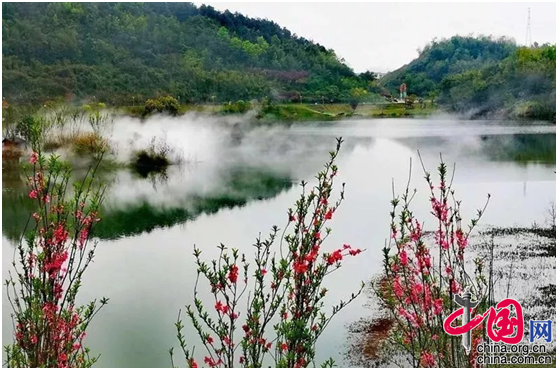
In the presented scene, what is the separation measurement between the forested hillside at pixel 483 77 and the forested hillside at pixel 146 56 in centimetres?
100

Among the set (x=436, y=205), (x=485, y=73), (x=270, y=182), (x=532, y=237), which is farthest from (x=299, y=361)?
(x=485, y=73)

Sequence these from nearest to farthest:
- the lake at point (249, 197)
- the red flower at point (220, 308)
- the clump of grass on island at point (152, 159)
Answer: the red flower at point (220, 308)
the lake at point (249, 197)
the clump of grass on island at point (152, 159)

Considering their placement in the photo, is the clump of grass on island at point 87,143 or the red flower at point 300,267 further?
the clump of grass on island at point 87,143

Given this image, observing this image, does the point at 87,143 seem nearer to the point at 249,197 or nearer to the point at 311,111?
the point at 249,197

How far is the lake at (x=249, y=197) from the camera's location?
398cm

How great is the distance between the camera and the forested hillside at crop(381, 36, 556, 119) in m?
6.35

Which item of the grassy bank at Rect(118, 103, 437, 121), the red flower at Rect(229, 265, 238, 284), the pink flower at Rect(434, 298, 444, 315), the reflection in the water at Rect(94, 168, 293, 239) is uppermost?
the grassy bank at Rect(118, 103, 437, 121)

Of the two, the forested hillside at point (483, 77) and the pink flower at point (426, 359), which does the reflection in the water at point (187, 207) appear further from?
the pink flower at point (426, 359)

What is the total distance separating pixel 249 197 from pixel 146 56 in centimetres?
233

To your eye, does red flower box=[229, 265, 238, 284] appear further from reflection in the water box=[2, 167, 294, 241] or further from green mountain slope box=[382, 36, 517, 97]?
green mountain slope box=[382, 36, 517, 97]

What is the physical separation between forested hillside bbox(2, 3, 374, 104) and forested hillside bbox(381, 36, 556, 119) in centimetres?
100

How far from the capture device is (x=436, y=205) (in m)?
2.06

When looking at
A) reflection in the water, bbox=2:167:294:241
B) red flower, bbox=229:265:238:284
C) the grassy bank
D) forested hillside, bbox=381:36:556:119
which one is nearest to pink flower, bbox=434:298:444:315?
red flower, bbox=229:265:238:284

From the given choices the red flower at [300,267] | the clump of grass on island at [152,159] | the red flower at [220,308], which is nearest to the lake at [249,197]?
the clump of grass on island at [152,159]
